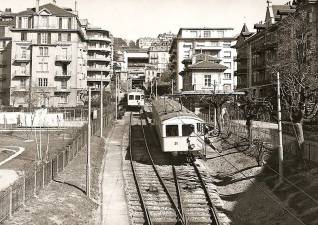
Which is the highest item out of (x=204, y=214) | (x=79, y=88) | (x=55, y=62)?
(x=55, y=62)

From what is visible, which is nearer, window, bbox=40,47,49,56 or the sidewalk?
the sidewalk

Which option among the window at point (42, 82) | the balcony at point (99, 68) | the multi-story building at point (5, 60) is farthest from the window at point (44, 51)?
the balcony at point (99, 68)

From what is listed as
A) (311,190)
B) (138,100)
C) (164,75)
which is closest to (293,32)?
(311,190)

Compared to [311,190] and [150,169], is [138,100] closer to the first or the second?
[150,169]

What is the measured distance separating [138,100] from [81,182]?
163ft

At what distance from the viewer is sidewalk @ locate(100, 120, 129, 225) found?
62.1ft

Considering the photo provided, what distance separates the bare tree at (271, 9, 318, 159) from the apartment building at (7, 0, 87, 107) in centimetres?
4090

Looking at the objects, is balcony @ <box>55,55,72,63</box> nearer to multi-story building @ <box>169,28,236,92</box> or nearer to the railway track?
multi-story building @ <box>169,28,236,92</box>

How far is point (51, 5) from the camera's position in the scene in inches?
3031

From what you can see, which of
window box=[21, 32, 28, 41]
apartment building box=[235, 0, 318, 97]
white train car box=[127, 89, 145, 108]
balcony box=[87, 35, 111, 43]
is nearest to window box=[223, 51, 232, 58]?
apartment building box=[235, 0, 318, 97]

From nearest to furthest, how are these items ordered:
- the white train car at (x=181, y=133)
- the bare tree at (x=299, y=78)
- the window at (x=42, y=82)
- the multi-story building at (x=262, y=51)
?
the bare tree at (x=299, y=78) < the white train car at (x=181, y=133) < the multi-story building at (x=262, y=51) < the window at (x=42, y=82)

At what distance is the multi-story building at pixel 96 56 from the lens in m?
94.6

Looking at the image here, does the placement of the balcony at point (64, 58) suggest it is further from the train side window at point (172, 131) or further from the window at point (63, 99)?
the train side window at point (172, 131)

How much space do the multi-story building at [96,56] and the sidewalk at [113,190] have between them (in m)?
57.6
